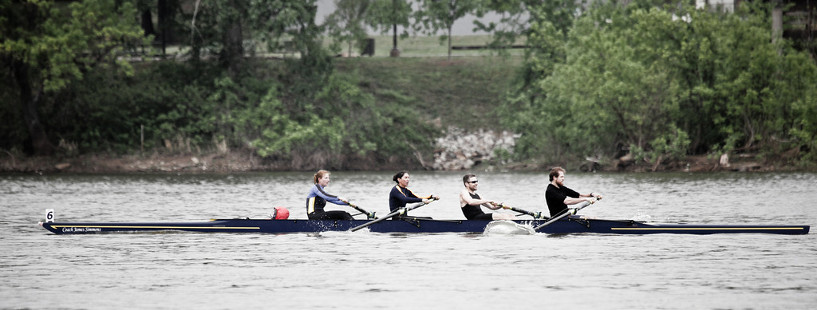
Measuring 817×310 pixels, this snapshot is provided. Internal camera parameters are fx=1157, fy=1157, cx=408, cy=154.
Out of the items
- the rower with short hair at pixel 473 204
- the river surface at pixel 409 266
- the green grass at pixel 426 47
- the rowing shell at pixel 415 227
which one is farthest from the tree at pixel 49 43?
the rower with short hair at pixel 473 204

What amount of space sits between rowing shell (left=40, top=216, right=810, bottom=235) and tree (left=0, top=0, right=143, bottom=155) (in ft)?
96.3

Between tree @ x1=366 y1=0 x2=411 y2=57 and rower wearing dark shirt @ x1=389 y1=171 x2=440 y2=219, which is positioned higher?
tree @ x1=366 y1=0 x2=411 y2=57

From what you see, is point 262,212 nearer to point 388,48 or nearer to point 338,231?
point 338,231

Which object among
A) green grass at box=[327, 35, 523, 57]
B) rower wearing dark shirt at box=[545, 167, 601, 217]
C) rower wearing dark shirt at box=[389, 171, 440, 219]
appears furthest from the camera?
green grass at box=[327, 35, 523, 57]

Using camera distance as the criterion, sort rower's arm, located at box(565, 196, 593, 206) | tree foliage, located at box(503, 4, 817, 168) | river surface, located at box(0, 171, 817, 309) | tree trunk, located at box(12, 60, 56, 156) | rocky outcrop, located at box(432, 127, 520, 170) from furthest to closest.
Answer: rocky outcrop, located at box(432, 127, 520, 170) → tree trunk, located at box(12, 60, 56, 156) → tree foliage, located at box(503, 4, 817, 168) → rower's arm, located at box(565, 196, 593, 206) → river surface, located at box(0, 171, 817, 309)

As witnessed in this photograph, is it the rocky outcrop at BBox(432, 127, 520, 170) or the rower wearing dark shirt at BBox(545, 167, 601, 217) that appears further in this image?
the rocky outcrop at BBox(432, 127, 520, 170)

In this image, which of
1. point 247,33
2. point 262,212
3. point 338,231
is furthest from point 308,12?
point 338,231

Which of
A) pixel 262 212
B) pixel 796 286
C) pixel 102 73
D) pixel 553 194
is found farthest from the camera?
pixel 102 73

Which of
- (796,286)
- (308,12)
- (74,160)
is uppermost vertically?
(308,12)

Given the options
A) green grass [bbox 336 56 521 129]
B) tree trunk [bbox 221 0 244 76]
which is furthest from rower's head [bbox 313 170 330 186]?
green grass [bbox 336 56 521 129]

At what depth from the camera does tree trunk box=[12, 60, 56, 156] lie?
53.6 meters

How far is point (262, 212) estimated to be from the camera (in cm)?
3203

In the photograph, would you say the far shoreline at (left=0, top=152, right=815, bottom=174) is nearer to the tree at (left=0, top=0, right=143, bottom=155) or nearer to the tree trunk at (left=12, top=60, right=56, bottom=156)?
the tree trunk at (left=12, top=60, right=56, bottom=156)

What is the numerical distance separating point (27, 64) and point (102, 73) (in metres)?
5.12
